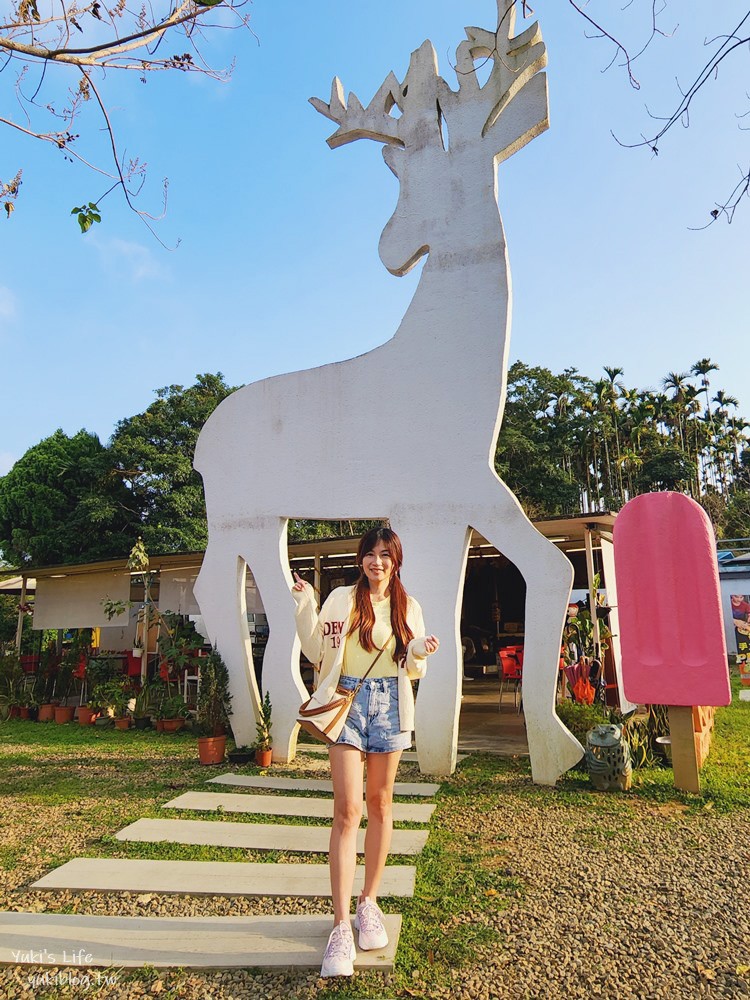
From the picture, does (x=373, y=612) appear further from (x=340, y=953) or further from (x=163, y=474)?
(x=163, y=474)

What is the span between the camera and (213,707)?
21.6 ft

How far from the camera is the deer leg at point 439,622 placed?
557 centimetres

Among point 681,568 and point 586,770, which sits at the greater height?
point 681,568

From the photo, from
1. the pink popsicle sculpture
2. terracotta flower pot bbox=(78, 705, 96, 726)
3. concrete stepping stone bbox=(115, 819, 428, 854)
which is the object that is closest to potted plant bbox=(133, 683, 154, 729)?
terracotta flower pot bbox=(78, 705, 96, 726)

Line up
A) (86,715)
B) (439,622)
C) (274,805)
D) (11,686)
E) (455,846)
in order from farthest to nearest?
(11,686)
(86,715)
(439,622)
(274,805)
(455,846)

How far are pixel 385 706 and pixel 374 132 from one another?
5825 mm

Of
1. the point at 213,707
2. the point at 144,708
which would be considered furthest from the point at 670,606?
the point at 144,708

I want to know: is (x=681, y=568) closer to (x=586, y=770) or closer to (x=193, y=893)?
(x=586, y=770)

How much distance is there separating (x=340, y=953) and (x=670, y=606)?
3811mm

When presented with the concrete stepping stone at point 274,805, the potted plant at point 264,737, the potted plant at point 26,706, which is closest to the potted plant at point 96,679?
the potted plant at point 26,706

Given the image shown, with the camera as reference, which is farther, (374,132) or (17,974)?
(374,132)

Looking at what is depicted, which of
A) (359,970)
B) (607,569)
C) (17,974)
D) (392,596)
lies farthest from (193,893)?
(607,569)

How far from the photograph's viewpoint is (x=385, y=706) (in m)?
2.71

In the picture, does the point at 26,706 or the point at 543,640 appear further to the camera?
the point at 26,706
